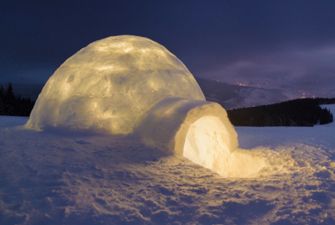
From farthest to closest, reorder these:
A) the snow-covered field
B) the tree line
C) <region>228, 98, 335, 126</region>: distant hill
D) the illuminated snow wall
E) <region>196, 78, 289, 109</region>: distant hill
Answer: <region>196, 78, 289, 109</region>: distant hill, the tree line, <region>228, 98, 335, 126</region>: distant hill, the illuminated snow wall, the snow-covered field

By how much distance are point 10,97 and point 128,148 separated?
70.5 ft

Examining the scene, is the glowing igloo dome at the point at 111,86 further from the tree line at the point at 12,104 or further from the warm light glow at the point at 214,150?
the tree line at the point at 12,104

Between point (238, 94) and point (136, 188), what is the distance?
2188 inches

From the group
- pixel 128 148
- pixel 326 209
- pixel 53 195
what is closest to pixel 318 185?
pixel 326 209

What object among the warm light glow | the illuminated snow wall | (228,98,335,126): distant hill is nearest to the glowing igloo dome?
the illuminated snow wall

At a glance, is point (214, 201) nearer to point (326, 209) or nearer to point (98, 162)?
point (326, 209)

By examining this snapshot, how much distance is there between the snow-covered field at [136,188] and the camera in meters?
3.63

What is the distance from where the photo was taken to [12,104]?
2436cm

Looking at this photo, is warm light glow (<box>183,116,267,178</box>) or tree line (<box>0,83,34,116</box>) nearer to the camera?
warm light glow (<box>183,116,267,178</box>)

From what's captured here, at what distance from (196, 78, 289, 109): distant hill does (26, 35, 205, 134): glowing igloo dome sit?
42563mm

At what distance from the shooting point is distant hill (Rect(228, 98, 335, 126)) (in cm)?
1475

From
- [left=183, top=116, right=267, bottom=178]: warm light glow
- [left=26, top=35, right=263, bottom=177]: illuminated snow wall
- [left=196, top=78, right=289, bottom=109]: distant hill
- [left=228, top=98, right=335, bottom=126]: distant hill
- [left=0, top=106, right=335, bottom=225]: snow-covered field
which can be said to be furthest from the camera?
[left=196, top=78, right=289, bottom=109]: distant hill

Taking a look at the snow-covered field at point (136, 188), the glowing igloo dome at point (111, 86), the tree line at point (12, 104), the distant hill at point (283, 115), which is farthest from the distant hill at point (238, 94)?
the snow-covered field at point (136, 188)

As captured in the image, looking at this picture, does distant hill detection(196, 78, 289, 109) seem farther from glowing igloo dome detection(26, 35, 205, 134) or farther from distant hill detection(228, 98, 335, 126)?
glowing igloo dome detection(26, 35, 205, 134)
